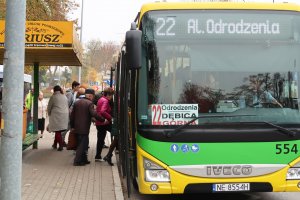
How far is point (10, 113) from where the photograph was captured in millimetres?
4840

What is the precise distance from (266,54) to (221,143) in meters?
1.37

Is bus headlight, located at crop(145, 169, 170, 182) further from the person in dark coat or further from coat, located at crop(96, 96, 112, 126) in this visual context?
coat, located at crop(96, 96, 112, 126)

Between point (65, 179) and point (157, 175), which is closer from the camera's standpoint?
point (157, 175)

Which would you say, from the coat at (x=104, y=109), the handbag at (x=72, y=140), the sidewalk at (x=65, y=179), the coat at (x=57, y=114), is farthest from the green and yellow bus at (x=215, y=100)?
the coat at (x=57, y=114)

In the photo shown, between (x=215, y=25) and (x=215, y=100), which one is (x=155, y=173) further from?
(x=215, y=25)

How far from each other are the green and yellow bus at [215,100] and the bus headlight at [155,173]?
0.01m

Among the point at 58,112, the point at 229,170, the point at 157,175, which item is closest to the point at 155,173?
the point at 157,175

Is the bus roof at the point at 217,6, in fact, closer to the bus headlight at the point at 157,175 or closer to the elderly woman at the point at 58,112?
the bus headlight at the point at 157,175

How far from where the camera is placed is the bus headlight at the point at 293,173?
7043 millimetres

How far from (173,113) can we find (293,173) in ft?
5.97

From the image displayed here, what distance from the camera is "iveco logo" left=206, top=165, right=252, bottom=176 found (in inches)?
273

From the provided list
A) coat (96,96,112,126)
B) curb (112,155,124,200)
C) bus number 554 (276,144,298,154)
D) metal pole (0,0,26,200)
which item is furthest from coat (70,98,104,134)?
metal pole (0,0,26,200)

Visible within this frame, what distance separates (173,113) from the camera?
272 inches

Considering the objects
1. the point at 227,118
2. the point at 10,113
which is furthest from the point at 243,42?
the point at 10,113
